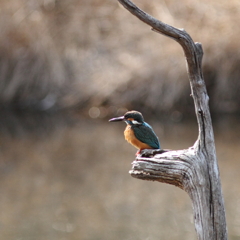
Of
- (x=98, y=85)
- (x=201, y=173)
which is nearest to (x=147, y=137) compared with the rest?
(x=201, y=173)

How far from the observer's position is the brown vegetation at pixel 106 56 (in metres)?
11.3

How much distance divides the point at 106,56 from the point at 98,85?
0.75 meters

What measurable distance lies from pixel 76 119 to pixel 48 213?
5312 mm

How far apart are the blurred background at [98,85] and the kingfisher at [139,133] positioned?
4102mm

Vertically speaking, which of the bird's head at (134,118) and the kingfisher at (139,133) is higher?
the bird's head at (134,118)

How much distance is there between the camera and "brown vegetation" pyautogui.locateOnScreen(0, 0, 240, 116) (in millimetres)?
11344

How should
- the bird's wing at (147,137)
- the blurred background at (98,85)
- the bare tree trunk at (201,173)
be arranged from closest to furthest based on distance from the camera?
the bare tree trunk at (201,173), the bird's wing at (147,137), the blurred background at (98,85)

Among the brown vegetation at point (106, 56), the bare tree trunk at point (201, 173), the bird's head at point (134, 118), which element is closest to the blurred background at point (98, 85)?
the brown vegetation at point (106, 56)

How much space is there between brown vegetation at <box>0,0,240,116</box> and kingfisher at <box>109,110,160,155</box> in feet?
25.4

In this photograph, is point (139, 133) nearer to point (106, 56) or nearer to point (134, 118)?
point (134, 118)

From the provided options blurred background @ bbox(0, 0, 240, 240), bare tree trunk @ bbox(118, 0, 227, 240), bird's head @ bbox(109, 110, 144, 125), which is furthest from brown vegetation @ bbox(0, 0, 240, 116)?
bare tree trunk @ bbox(118, 0, 227, 240)

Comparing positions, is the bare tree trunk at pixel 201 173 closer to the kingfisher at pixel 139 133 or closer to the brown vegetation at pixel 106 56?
the kingfisher at pixel 139 133

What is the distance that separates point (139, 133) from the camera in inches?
141

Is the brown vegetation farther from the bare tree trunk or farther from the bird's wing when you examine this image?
the bare tree trunk
